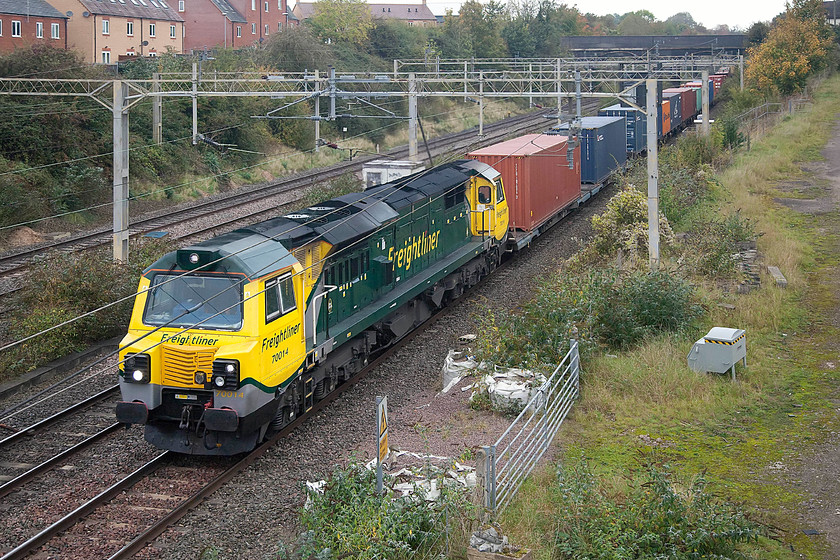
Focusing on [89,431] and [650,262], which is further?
[650,262]

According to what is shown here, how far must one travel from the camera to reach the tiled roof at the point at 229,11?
73562 millimetres

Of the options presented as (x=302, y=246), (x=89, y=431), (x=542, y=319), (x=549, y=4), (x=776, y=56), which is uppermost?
(x=549, y=4)

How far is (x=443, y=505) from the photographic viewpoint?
9.34 meters

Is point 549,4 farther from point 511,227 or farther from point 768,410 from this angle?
point 768,410

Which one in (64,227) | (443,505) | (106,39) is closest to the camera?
(443,505)

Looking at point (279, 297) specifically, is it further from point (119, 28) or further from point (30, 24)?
point (119, 28)

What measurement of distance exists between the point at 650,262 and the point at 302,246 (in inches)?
361

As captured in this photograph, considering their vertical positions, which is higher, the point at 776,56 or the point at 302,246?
the point at 776,56

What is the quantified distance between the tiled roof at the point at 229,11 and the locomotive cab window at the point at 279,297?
6529 centimetres

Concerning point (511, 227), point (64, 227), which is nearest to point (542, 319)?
point (511, 227)

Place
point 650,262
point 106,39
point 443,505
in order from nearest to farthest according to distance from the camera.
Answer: point 443,505 → point 650,262 → point 106,39

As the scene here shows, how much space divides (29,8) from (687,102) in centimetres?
4155

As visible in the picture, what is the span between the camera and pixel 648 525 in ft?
29.2

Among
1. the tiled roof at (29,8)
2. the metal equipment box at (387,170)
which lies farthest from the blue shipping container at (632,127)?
the tiled roof at (29,8)
